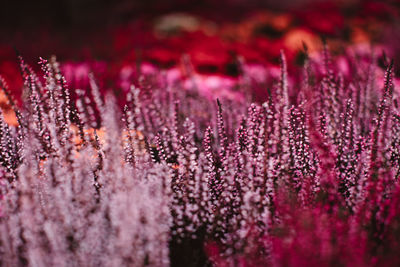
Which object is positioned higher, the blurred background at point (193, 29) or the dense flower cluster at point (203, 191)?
the blurred background at point (193, 29)

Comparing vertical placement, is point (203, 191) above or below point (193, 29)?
below

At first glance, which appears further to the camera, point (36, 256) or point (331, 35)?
point (331, 35)

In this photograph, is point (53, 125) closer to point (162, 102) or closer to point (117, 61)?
point (162, 102)

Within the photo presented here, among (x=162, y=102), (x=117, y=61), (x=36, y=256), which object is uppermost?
(x=117, y=61)

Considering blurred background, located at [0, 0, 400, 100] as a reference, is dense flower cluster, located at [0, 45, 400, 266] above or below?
below

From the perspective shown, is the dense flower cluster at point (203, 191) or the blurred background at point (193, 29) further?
the blurred background at point (193, 29)

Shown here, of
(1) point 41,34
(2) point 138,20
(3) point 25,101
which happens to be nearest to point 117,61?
(1) point 41,34

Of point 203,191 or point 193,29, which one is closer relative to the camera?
point 203,191

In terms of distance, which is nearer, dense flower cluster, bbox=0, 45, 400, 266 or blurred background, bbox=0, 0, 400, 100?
dense flower cluster, bbox=0, 45, 400, 266
